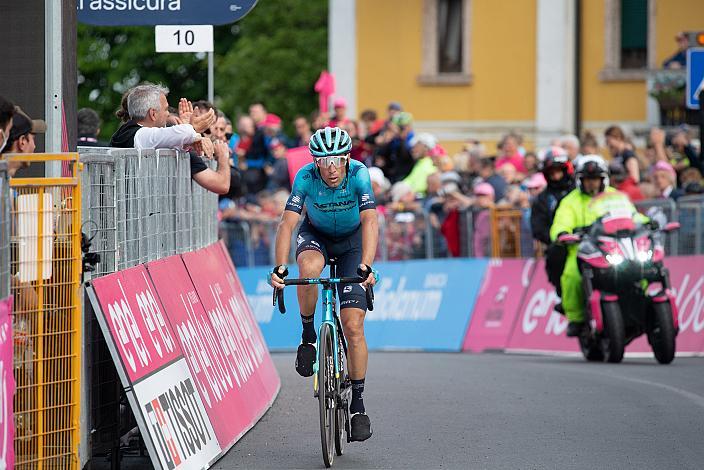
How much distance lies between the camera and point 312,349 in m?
10.1

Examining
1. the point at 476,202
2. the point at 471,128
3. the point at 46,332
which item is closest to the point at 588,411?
the point at 46,332

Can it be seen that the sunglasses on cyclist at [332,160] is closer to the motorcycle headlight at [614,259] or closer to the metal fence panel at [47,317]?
the metal fence panel at [47,317]

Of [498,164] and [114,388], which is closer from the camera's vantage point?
[114,388]

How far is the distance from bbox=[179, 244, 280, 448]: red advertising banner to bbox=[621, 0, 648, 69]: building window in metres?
22.8

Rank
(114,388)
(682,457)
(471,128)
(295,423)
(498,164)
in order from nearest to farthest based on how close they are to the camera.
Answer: (114,388) < (682,457) < (295,423) < (498,164) < (471,128)

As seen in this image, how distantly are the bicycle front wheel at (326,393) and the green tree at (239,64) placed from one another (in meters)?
49.2

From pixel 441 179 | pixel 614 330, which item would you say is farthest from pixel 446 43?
pixel 614 330

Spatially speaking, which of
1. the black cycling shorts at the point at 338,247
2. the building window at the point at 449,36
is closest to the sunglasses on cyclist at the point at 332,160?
the black cycling shorts at the point at 338,247

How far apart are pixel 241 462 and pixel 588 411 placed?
3.43 meters

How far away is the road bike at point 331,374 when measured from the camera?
9.61 meters

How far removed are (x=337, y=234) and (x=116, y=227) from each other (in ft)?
5.77

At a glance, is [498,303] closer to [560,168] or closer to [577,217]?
[560,168]

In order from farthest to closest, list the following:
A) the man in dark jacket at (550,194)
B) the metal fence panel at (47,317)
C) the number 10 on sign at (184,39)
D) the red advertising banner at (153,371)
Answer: the man in dark jacket at (550,194), the number 10 on sign at (184,39), the red advertising banner at (153,371), the metal fence panel at (47,317)

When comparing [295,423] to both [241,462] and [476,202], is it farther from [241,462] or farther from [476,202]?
[476,202]
